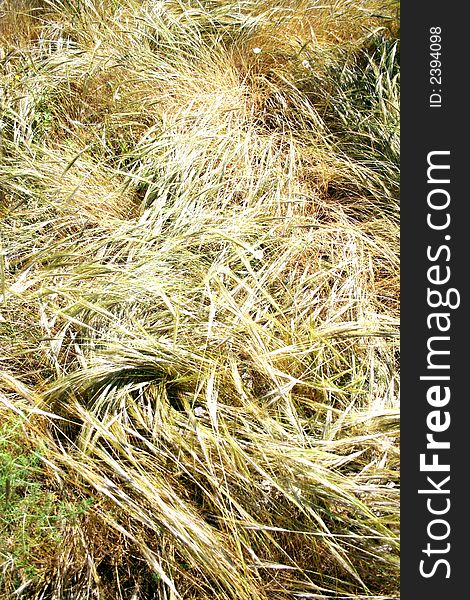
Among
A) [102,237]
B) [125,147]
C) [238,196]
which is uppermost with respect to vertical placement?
[125,147]

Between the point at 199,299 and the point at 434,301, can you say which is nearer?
the point at 434,301

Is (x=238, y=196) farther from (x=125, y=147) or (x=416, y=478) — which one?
(x=416, y=478)

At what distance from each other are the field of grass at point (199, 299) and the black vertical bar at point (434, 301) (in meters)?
0.07

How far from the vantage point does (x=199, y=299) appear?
6.96 ft

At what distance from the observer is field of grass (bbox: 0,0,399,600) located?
5.54 feet

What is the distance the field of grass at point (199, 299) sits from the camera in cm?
169

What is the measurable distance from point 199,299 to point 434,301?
0.65 meters

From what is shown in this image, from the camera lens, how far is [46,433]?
1855 millimetres

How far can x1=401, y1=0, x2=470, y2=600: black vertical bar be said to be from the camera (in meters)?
1.68

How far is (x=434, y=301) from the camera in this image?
189 cm

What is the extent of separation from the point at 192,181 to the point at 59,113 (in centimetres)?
65

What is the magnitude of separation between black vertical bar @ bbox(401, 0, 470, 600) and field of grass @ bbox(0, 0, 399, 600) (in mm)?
72

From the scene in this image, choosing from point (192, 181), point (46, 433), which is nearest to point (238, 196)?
point (192, 181)

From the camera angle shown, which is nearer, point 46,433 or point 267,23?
point 46,433
